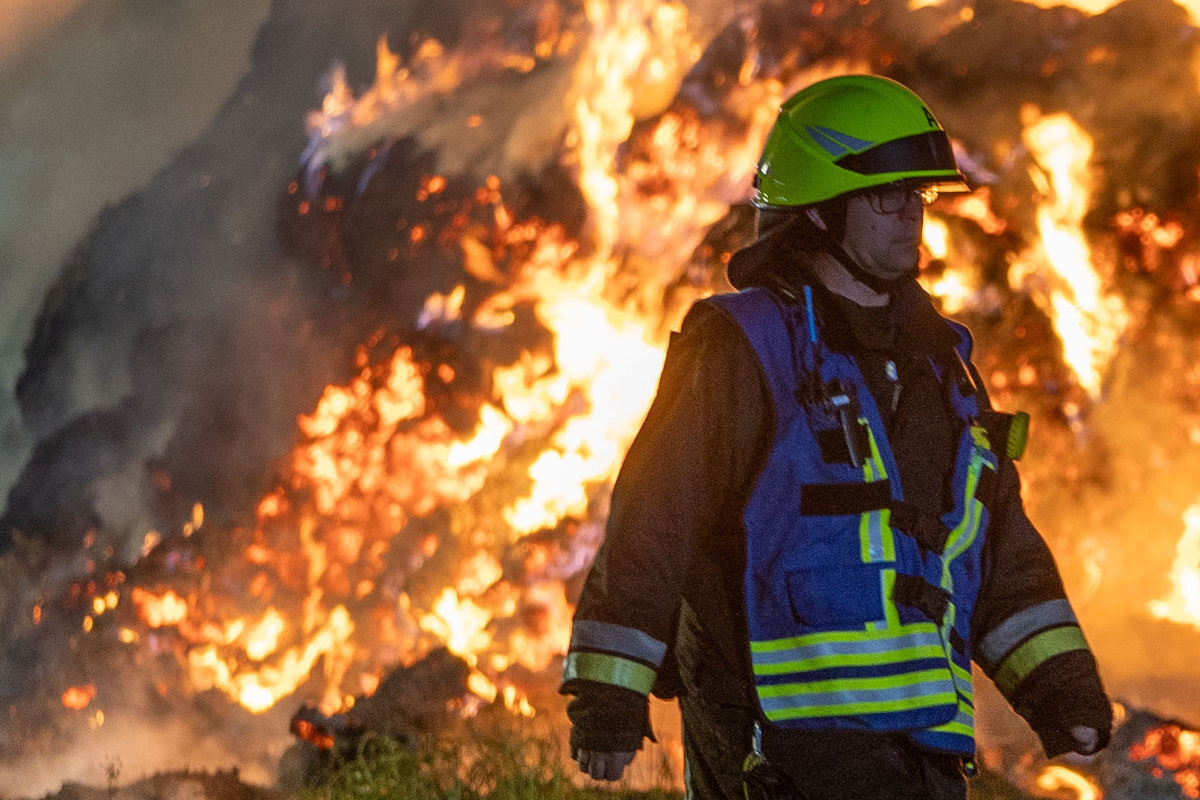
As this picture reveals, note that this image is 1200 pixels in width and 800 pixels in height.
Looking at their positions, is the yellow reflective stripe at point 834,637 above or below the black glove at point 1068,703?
above

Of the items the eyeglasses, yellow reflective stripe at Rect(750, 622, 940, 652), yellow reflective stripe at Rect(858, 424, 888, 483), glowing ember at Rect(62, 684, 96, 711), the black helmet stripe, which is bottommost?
glowing ember at Rect(62, 684, 96, 711)

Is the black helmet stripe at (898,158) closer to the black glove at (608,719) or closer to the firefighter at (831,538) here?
the firefighter at (831,538)

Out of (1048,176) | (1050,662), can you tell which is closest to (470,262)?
(1048,176)

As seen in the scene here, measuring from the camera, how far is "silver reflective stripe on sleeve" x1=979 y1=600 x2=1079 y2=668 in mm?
2611

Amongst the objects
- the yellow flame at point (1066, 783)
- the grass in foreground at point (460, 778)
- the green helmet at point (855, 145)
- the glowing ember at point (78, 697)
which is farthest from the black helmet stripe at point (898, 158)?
the glowing ember at point (78, 697)

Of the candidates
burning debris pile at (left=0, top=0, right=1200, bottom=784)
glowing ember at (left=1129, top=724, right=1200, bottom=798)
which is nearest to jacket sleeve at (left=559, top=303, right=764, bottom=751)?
glowing ember at (left=1129, top=724, right=1200, bottom=798)

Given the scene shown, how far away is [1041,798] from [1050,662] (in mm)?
4473

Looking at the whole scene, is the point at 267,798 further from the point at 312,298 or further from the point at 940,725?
the point at 940,725

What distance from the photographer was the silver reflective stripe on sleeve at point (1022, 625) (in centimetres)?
261

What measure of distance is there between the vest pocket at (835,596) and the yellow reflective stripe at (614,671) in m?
0.31

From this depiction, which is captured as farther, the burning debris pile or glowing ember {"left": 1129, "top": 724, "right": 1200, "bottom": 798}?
the burning debris pile

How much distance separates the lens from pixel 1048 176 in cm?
813

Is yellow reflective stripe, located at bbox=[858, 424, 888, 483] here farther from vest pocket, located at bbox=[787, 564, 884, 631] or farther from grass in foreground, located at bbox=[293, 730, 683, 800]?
grass in foreground, located at bbox=[293, 730, 683, 800]

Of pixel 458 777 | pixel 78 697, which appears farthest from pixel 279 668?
pixel 458 777
